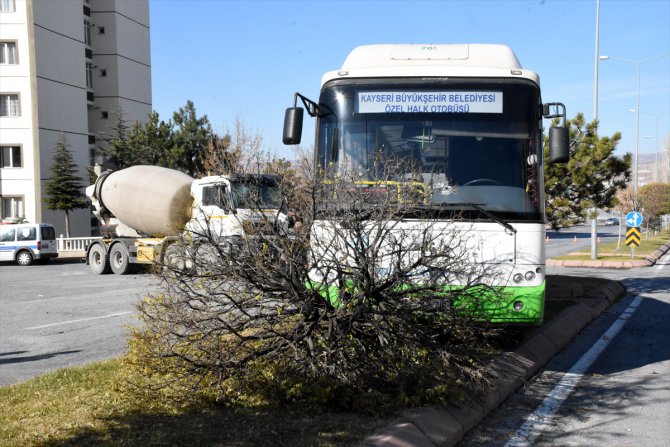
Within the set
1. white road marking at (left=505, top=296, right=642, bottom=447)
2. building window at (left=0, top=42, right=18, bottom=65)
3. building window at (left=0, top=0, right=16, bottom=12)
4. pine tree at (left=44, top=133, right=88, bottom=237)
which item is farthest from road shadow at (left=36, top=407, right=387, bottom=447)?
building window at (left=0, top=0, right=16, bottom=12)

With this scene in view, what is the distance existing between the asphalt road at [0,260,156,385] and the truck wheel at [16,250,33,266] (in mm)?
10397

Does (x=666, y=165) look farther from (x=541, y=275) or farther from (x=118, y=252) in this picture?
(x=541, y=275)

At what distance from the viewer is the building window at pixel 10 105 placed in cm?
4125

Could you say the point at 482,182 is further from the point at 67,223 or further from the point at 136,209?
the point at 67,223

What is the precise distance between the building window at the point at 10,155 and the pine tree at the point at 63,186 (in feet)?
7.88

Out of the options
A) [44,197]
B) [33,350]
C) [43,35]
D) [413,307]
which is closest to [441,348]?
[413,307]

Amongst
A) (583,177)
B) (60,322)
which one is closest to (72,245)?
(60,322)

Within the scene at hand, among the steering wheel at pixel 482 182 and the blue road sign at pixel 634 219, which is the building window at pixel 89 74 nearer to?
the blue road sign at pixel 634 219

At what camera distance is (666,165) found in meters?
117

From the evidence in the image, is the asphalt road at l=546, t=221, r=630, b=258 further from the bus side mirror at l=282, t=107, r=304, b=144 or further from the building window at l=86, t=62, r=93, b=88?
the building window at l=86, t=62, r=93, b=88

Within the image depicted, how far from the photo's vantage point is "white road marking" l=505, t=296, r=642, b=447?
18.0 feet

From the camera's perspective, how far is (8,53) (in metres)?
41.1

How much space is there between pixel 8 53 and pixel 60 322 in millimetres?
34971

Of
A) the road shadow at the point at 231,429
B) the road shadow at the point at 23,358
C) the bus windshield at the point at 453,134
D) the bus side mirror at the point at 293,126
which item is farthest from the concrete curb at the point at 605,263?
the road shadow at the point at 231,429
